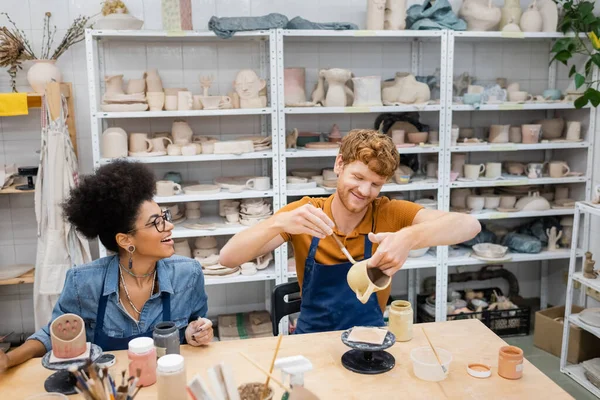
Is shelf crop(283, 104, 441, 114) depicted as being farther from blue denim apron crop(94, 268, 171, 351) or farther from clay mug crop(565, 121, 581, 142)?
blue denim apron crop(94, 268, 171, 351)

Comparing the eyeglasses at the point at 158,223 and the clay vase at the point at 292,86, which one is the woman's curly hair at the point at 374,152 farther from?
the clay vase at the point at 292,86

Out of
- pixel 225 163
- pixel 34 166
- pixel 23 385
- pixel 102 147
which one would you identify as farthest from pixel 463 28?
pixel 23 385

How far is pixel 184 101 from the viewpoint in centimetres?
334

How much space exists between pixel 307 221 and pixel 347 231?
0.40 metres

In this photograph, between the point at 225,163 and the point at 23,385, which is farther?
the point at 225,163

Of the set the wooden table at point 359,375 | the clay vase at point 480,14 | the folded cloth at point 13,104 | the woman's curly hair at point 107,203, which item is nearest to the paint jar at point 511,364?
the wooden table at point 359,375

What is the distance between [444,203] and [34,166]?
2.76 m

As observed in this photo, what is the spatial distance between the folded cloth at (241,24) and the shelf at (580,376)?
108 inches

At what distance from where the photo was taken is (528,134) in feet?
12.4

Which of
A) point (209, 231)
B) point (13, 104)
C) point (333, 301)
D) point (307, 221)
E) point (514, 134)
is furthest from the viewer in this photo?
point (514, 134)

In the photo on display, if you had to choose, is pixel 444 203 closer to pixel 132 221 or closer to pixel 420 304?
pixel 420 304

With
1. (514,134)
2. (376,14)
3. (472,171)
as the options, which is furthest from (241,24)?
(514,134)

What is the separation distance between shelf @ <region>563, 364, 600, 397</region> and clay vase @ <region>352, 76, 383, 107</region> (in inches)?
79.7

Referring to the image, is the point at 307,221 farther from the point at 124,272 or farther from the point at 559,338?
the point at 559,338
